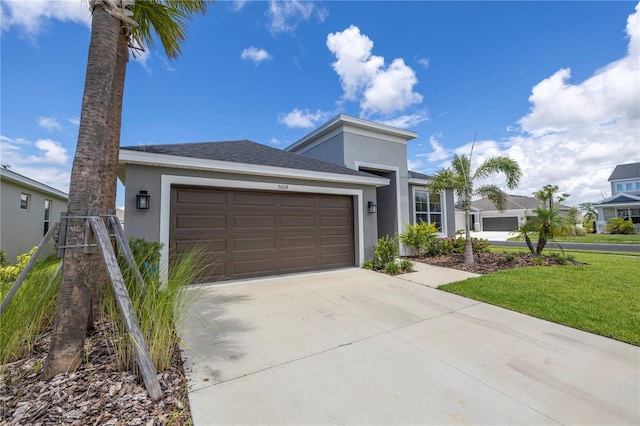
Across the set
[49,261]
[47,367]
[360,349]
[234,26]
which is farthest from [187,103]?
[360,349]

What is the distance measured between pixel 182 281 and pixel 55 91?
8150 mm

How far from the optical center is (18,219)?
31.3 ft

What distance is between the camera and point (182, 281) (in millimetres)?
2984

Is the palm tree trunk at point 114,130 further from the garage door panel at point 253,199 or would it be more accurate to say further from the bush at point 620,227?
the bush at point 620,227

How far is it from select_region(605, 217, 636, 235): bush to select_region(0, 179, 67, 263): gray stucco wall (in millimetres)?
39620

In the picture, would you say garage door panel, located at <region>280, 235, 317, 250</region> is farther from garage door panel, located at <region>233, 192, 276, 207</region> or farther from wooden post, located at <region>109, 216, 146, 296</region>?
wooden post, located at <region>109, 216, 146, 296</region>

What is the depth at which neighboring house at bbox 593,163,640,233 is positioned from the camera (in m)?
25.7

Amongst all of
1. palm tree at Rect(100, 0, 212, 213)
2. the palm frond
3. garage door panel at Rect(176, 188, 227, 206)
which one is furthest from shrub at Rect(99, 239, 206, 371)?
the palm frond

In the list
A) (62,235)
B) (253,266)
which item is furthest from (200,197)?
(62,235)

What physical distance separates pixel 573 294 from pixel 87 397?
7.84 metres

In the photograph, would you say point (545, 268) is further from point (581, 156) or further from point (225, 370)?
point (581, 156)

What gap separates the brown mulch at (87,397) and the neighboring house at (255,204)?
338cm

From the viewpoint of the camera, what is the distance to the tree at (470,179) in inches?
335

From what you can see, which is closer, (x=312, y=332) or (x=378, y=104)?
(x=312, y=332)
